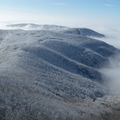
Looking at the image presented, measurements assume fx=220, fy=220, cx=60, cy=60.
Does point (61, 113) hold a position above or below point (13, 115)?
below

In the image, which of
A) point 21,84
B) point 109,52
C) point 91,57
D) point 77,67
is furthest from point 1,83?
point 109,52

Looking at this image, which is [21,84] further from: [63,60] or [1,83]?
[63,60]

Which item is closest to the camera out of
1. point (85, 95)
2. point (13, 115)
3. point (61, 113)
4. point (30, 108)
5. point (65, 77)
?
point (13, 115)

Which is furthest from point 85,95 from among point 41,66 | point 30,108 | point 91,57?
point 91,57

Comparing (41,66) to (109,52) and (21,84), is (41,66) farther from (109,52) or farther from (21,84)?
(109,52)

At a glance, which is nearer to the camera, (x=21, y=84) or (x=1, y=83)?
(x=1, y=83)

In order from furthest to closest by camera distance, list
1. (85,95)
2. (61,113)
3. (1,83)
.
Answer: (85,95), (1,83), (61,113)
